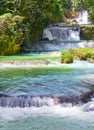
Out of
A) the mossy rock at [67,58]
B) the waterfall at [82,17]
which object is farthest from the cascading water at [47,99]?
the waterfall at [82,17]

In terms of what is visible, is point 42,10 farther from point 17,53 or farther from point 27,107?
point 27,107

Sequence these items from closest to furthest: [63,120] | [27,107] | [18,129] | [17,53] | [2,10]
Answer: [18,129] < [63,120] < [27,107] < [17,53] < [2,10]

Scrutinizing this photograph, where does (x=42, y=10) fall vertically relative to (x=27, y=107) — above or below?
above

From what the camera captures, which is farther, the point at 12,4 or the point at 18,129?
the point at 12,4

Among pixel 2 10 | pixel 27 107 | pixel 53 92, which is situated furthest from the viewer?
pixel 2 10

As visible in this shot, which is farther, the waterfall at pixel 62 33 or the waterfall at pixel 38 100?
the waterfall at pixel 62 33

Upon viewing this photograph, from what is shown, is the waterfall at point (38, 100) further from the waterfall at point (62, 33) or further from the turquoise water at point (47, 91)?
the waterfall at point (62, 33)

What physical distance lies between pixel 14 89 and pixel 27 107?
6.80ft

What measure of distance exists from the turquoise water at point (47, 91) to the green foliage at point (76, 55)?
6.27 feet

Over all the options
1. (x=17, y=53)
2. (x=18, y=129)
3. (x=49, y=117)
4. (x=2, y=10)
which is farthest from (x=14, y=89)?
(x=2, y=10)

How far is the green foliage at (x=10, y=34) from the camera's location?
33406 mm

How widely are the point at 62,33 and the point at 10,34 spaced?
10.3m

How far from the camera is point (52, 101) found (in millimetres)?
15273

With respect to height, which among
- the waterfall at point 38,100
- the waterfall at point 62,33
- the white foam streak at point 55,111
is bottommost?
the white foam streak at point 55,111
